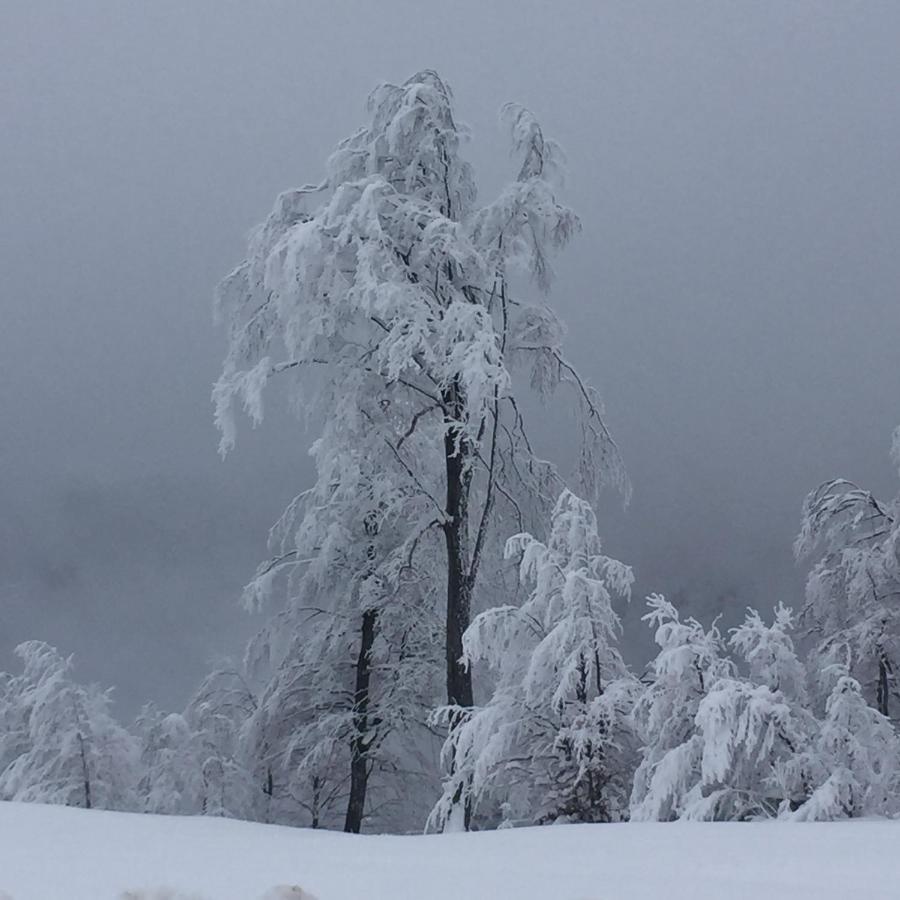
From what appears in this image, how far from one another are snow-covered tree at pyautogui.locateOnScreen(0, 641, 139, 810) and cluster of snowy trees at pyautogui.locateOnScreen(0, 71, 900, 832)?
44 millimetres

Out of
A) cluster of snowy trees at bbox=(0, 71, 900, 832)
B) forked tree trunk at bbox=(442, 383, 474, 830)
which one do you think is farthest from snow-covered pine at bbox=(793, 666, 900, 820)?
forked tree trunk at bbox=(442, 383, 474, 830)

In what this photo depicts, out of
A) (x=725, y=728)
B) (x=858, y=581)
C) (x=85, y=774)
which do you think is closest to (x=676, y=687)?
(x=725, y=728)

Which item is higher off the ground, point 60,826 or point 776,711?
point 776,711

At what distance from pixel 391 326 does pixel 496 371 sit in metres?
1.54

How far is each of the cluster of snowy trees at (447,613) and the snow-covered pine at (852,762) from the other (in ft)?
0.07

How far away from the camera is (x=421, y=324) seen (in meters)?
8.84

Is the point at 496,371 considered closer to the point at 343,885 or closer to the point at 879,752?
the point at 879,752

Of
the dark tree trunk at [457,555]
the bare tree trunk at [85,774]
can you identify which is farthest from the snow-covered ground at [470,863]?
the bare tree trunk at [85,774]

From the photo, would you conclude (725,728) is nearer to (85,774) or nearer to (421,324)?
(421,324)

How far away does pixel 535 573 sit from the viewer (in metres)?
8.18

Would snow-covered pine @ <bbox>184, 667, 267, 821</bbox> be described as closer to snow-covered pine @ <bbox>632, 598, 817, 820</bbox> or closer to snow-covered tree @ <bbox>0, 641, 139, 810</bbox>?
snow-covered tree @ <bbox>0, 641, 139, 810</bbox>

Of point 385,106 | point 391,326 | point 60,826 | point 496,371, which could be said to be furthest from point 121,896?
point 385,106

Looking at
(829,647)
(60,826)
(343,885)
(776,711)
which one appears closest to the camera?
(343,885)

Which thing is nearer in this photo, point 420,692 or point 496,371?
point 496,371
